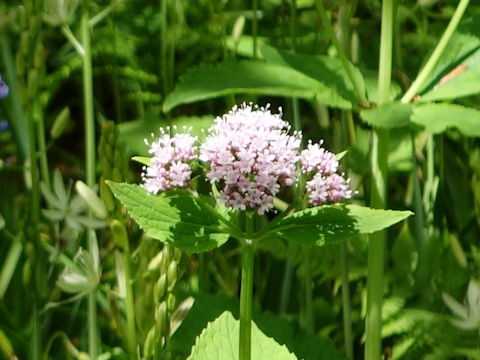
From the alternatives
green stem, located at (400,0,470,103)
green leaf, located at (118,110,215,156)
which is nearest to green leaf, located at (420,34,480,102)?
green stem, located at (400,0,470,103)

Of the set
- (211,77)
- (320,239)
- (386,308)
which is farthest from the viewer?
(386,308)

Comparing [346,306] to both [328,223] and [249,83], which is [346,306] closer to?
[249,83]

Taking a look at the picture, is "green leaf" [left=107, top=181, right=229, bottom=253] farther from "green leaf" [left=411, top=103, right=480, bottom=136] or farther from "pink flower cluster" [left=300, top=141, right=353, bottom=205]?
"green leaf" [left=411, top=103, right=480, bottom=136]

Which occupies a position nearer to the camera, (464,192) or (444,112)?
(444,112)

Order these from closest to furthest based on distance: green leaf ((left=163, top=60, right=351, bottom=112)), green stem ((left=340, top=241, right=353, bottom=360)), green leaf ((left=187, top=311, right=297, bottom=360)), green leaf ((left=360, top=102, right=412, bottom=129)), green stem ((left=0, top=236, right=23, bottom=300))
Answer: green leaf ((left=187, top=311, right=297, bottom=360)) < green leaf ((left=360, top=102, right=412, bottom=129)) < green leaf ((left=163, top=60, right=351, bottom=112)) < green stem ((left=340, top=241, right=353, bottom=360)) < green stem ((left=0, top=236, right=23, bottom=300))

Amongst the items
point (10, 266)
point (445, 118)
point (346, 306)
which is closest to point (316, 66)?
point (445, 118)

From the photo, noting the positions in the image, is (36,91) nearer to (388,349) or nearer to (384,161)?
(384,161)

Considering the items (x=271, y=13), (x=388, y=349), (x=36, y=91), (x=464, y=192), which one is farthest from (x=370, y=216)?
(x=271, y=13)
